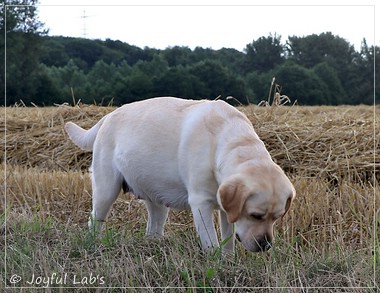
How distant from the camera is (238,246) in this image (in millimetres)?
4250

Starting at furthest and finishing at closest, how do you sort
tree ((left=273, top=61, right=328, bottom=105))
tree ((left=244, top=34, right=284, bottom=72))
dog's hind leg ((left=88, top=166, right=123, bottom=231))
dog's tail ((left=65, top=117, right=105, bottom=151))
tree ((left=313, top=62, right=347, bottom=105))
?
tree ((left=313, top=62, right=347, bottom=105)) → tree ((left=273, top=61, right=328, bottom=105)) → tree ((left=244, top=34, right=284, bottom=72)) → dog's tail ((left=65, top=117, right=105, bottom=151)) → dog's hind leg ((left=88, top=166, right=123, bottom=231))

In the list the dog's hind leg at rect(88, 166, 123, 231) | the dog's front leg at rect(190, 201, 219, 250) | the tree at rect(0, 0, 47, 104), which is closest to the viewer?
the dog's front leg at rect(190, 201, 219, 250)

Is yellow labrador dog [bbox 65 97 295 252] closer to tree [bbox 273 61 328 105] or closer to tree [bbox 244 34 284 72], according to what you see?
tree [bbox 244 34 284 72]

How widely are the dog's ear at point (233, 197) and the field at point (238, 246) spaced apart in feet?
0.88

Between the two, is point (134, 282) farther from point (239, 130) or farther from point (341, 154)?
point (341, 154)

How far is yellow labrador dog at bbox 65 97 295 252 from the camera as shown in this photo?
3.68 m

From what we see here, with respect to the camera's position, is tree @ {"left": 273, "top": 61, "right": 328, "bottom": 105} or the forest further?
tree @ {"left": 273, "top": 61, "right": 328, "bottom": 105}

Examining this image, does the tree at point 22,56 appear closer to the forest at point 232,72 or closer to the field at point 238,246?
the forest at point 232,72

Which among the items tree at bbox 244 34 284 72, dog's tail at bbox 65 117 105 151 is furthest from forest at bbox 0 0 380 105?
dog's tail at bbox 65 117 105 151

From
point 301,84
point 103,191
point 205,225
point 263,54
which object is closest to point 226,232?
point 205,225

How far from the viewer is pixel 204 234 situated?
3980 mm

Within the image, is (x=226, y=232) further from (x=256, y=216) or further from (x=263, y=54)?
(x=263, y=54)

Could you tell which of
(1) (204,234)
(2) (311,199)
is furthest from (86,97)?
(1) (204,234)

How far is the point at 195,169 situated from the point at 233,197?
458 millimetres
